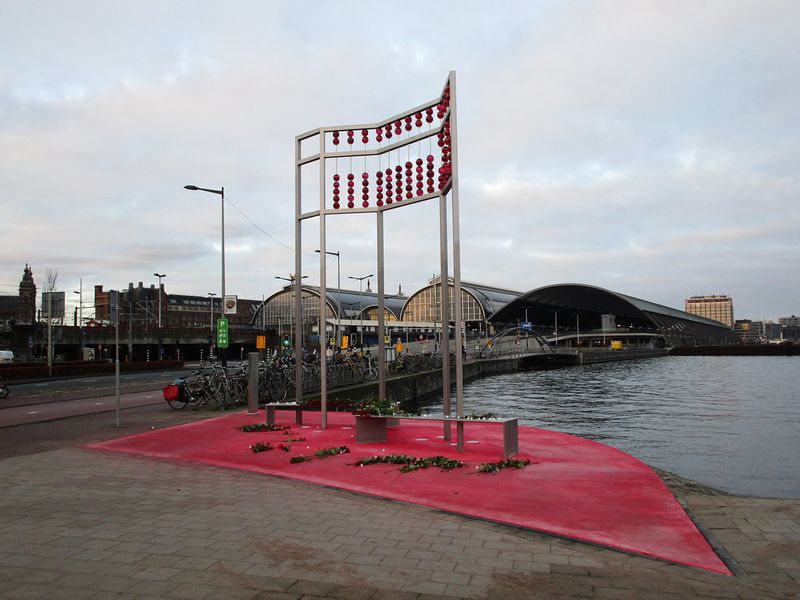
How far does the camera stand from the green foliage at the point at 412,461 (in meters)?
8.70

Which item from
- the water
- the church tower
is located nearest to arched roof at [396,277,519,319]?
the church tower

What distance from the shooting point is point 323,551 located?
16.7 feet

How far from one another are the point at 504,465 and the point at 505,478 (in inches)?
27.4

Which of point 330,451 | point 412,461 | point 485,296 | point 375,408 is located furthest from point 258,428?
point 485,296

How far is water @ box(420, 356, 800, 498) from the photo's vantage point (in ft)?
41.7

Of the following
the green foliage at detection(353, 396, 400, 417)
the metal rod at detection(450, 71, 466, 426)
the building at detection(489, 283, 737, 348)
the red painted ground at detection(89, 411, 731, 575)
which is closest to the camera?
the red painted ground at detection(89, 411, 731, 575)

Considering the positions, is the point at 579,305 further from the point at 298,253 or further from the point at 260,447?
the point at 260,447

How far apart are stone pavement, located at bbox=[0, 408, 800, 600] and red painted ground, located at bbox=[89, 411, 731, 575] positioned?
29 cm

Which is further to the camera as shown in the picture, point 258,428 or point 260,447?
point 258,428

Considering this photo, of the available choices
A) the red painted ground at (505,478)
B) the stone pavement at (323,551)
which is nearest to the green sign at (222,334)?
the red painted ground at (505,478)

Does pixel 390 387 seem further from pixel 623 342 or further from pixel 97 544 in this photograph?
pixel 623 342

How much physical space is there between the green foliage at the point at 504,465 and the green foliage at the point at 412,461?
17.8 inches

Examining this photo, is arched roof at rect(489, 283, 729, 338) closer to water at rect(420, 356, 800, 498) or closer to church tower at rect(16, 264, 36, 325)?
water at rect(420, 356, 800, 498)

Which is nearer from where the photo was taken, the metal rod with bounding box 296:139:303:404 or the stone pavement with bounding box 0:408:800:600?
the stone pavement with bounding box 0:408:800:600
